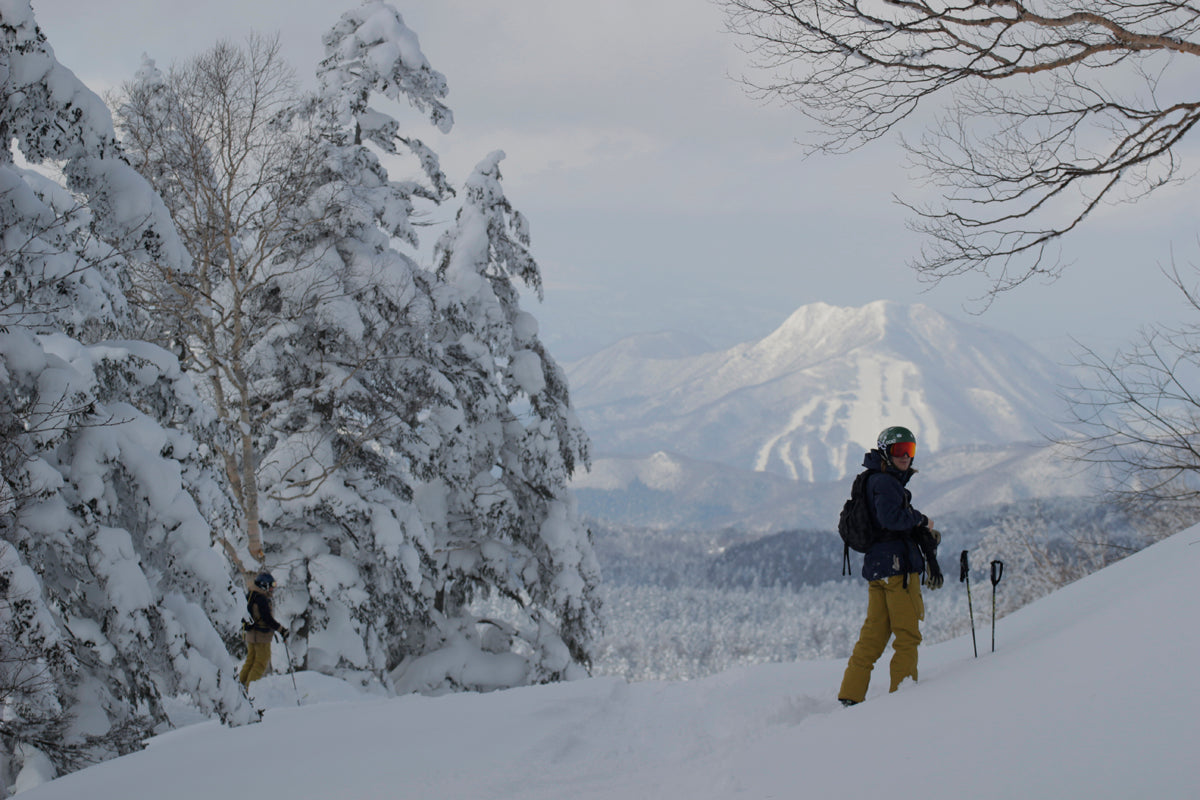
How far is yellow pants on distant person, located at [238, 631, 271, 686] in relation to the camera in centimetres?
989

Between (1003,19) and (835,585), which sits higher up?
(1003,19)

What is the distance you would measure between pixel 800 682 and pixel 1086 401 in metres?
4.78

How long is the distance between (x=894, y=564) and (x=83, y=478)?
607 centimetres

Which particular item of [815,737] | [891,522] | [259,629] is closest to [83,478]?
[259,629]

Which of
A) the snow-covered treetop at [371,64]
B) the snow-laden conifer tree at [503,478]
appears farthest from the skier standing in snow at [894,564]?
the snow-covered treetop at [371,64]

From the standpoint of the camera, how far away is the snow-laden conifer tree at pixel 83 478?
17.9 ft

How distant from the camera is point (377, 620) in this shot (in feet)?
40.8

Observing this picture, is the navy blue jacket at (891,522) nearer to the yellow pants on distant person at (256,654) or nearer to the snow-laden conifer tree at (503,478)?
the yellow pants on distant person at (256,654)

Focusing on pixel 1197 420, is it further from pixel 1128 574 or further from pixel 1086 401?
pixel 1128 574

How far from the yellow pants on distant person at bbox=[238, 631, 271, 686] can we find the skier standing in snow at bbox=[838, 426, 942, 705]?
7342mm

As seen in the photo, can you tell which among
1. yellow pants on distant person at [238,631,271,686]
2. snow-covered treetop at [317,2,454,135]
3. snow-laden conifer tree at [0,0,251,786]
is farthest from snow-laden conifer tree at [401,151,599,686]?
snow-laden conifer tree at [0,0,251,786]

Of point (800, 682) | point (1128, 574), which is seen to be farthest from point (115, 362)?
point (1128, 574)

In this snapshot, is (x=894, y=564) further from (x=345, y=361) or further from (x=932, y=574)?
(x=345, y=361)

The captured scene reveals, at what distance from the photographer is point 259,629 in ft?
32.0
